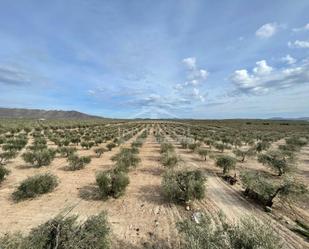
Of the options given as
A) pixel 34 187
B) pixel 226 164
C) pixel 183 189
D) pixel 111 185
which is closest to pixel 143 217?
pixel 183 189

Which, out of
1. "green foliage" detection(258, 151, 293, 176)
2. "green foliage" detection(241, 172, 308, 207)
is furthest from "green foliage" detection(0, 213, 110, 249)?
"green foliage" detection(258, 151, 293, 176)

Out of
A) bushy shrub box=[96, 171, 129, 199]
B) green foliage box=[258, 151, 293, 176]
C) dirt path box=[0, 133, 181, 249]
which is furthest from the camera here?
green foliage box=[258, 151, 293, 176]

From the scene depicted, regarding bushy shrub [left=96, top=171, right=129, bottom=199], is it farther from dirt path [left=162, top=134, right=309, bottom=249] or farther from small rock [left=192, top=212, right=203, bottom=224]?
small rock [left=192, top=212, right=203, bottom=224]

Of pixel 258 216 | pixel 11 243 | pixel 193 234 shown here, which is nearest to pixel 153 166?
pixel 258 216

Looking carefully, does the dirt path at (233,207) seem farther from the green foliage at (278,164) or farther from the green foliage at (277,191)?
the green foliage at (278,164)

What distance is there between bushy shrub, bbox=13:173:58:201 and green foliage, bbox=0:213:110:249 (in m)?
4.34

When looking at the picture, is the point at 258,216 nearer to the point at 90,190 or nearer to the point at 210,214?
the point at 210,214

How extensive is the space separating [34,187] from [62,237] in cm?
513

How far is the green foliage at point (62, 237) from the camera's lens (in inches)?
174

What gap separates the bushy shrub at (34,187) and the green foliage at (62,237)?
14.2 feet

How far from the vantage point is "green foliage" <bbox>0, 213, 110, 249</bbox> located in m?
4.43

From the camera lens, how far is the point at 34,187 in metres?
9.01

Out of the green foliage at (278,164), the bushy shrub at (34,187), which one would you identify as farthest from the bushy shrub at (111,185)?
the green foliage at (278,164)

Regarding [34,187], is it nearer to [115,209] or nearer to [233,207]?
[115,209]
